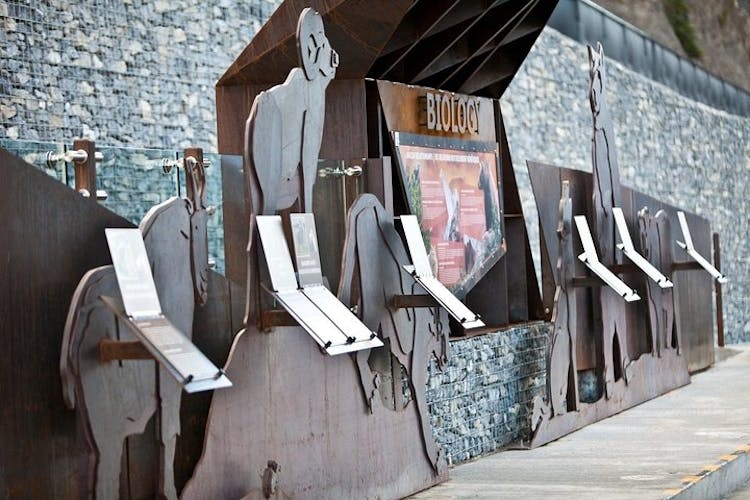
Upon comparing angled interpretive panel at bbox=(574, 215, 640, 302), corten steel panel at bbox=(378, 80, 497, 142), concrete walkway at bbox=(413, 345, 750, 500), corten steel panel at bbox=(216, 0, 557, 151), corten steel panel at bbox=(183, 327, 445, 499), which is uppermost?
corten steel panel at bbox=(216, 0, 557, 151)

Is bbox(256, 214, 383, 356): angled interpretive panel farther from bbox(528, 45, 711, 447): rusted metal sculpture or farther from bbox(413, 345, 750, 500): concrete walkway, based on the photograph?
bbox(528, 45, 711, 447): rusted metal sculpture

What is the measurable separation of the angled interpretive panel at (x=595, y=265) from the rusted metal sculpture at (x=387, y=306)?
2.51 metres

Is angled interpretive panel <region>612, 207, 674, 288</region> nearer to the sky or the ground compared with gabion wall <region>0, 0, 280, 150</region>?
nearer to the ground

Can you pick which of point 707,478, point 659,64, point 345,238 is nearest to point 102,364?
point 345,238

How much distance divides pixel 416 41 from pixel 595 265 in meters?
2.72

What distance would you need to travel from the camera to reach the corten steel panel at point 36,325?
4.66 metres

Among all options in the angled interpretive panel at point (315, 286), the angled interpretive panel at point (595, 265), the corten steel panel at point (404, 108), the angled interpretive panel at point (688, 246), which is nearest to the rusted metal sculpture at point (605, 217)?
the angled interpretive panel at point (595, 265)

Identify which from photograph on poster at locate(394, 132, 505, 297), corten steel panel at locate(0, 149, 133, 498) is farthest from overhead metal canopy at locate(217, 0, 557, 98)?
corten steel panel at locate(0, 149, 133, 498)

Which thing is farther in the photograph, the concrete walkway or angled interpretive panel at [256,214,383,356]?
the concrete walkway

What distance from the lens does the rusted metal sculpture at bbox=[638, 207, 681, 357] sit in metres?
12.3

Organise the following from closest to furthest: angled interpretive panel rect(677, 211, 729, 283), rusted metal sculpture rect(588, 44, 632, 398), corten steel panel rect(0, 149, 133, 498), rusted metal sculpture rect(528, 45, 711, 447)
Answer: corten steel panel rect(0, 149, 133, 498)
rusted metal sculpture rect(528, 45, 711, 447)
rusted metal sculpture rect(588, 44, 632, 398)
angled interpretive panel rect(677, 211, 729, 283)

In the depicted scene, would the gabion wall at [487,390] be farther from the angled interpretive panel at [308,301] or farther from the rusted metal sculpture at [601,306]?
the angled interpretive panel at [308,301]

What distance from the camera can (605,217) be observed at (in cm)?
1134

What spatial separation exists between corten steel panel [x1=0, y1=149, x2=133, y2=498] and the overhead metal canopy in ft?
10.3
